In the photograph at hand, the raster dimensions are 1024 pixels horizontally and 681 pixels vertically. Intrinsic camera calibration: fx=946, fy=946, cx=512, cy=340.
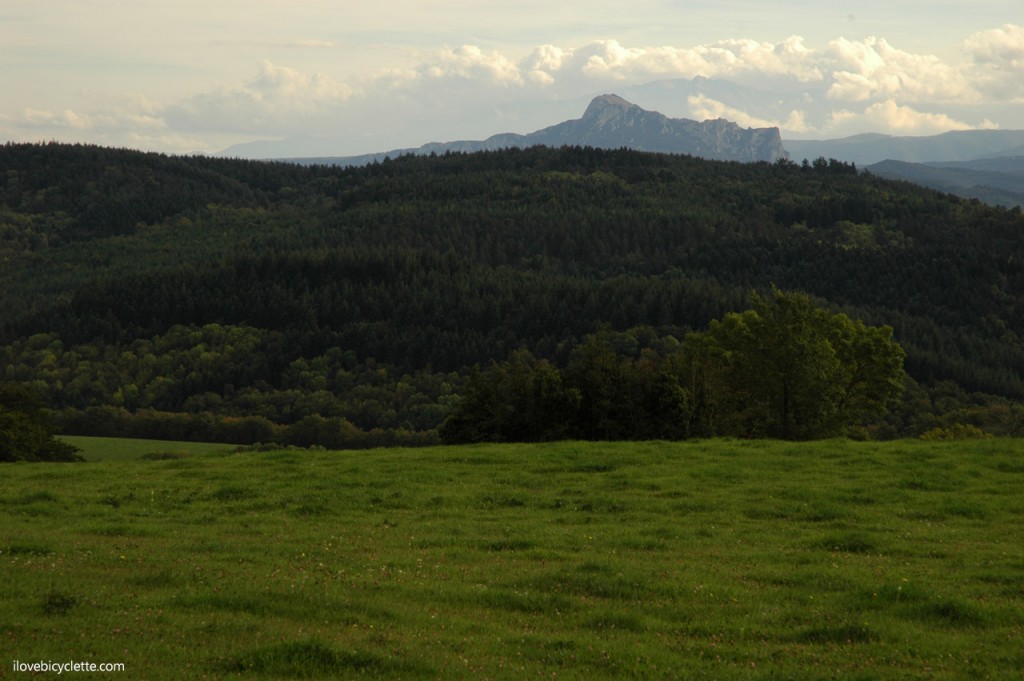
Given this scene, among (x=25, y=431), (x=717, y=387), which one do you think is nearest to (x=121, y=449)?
(x=25, y=431)

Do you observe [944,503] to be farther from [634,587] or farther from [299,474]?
[299,474]

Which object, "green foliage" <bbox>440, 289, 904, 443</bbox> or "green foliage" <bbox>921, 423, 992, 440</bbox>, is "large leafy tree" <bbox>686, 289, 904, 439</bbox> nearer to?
"green foliage" <bbox>440, 289, 904, 443</bbox>

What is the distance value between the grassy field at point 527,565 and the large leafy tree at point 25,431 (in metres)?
7.33

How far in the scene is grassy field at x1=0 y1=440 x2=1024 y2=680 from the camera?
48.6 ft

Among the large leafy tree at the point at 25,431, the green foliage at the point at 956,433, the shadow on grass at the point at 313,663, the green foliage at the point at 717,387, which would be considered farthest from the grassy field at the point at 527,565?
the green foliage at the point at 956,433

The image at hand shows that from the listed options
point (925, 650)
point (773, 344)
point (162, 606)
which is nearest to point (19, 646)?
point (162, 606)

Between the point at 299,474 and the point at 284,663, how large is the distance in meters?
21.2

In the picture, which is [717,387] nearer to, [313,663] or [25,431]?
[25,431]

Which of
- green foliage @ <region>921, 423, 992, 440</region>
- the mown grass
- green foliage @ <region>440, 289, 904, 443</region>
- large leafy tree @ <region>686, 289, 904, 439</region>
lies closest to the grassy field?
green foliage @ <region>440, 289, 904, 443</region>

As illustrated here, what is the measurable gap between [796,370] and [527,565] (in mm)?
37909

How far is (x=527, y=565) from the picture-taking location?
21672 mm

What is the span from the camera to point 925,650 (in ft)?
51.5

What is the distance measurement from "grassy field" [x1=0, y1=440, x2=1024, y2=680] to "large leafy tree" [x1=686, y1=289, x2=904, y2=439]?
1739 cm

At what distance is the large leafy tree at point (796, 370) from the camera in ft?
183
